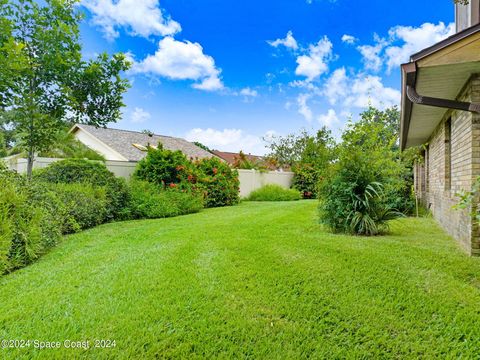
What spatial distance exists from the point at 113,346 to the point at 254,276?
1.59 meters

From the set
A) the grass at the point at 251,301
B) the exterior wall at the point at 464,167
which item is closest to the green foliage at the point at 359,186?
the exterior wall at the point at 464,167

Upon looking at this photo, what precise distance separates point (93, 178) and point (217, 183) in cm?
495

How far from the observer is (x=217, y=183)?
1159 centimetres

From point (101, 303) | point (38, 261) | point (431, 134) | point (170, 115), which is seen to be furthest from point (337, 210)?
point (170, 115)

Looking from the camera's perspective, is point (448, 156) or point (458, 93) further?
point (448, 156)

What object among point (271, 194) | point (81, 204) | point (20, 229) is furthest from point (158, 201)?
point (271, 194)

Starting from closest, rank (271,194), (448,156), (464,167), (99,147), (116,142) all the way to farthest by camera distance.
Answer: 1. (464,167)
2. (448,156)
3. (271,194)
4. (99,147)
5. (116,142)

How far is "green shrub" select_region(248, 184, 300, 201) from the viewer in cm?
1477

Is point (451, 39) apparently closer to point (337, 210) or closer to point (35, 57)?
point (337, 210)

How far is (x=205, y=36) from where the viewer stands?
37.4ft

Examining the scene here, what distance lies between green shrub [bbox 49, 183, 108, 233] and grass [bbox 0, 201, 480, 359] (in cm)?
166

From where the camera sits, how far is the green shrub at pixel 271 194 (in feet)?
48.5

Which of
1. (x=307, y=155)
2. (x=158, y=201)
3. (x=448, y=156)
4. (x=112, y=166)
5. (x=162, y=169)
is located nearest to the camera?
(x=448, y=156)

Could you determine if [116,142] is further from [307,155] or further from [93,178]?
[307,155]
